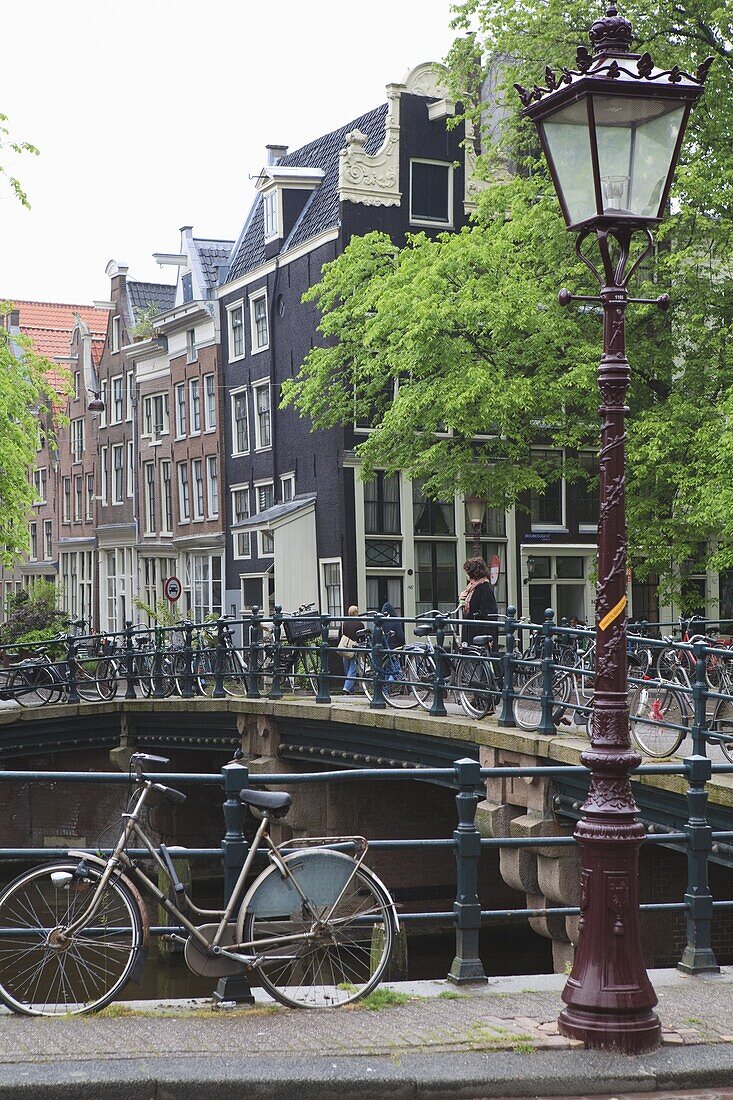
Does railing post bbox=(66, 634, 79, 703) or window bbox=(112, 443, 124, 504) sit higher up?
window bbox=(112, 443, 124, 504)

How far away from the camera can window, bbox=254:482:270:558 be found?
123ft

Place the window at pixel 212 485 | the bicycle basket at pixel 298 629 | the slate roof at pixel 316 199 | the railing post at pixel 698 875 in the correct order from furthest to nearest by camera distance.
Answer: the window at pixel 212 485 < the slate roof at pixel 316 199 < the bicycle basket at pixel 298 629 < the railing post at pixel 698 875

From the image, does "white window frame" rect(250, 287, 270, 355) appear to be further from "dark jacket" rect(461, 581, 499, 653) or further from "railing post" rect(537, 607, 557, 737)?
"railing post" rect(537, 607, 557, 737)

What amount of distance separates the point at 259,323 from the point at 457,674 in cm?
2345

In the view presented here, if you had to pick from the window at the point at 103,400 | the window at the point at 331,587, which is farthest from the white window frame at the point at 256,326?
the window at the point at 103,400

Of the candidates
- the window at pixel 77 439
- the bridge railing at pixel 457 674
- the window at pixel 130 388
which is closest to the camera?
the bridge railing at pixel 457 674

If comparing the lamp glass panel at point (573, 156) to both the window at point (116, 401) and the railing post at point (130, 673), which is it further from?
the window at point (116, 401)

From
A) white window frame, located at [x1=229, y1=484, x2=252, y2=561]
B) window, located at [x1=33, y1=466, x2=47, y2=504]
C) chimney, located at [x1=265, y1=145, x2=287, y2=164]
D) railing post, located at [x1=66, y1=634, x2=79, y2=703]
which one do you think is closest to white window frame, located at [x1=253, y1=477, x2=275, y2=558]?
white window frame, located at [x1=229, y1=484, x2=252, y2=561]

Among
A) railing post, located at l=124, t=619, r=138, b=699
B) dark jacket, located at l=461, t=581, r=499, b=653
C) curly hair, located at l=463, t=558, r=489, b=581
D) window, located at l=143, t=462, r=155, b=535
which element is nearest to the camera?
curly hair, located at l=463, t=558, r=489, b=581

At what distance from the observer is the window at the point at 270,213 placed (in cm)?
3741

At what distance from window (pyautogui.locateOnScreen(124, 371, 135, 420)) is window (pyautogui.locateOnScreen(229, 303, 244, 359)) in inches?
359

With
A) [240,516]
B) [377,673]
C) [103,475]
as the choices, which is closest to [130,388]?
[103,475]

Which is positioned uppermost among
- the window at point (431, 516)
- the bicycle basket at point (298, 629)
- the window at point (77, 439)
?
the window at point (77, 439)

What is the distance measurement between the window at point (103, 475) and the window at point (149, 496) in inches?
178
